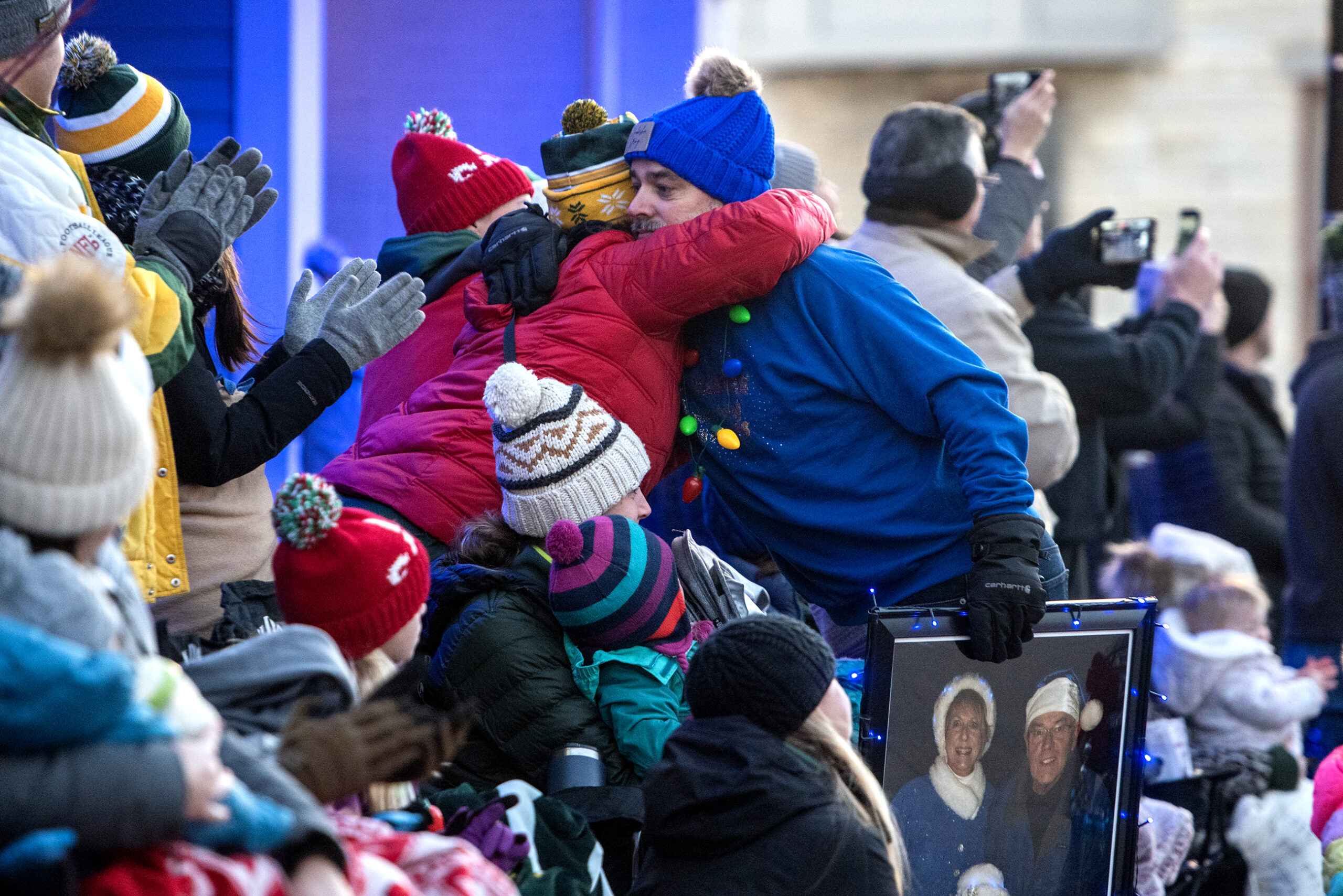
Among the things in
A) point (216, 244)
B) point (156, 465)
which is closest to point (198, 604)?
point (156, 465)

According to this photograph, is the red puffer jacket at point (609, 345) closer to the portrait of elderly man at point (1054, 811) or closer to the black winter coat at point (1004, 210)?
the portrait of elderly man at point (1054, 811)

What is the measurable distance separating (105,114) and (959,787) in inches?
73.5

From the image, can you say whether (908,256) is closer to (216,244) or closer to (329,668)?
(216,244)

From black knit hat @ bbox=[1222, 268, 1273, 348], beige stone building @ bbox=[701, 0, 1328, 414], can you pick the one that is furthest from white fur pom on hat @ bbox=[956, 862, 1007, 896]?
beige stone building @ bbox=[701, 0, 1328, 414]

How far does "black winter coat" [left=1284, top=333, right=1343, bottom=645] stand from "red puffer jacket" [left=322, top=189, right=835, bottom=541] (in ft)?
8.31

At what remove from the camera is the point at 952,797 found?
2494 mm

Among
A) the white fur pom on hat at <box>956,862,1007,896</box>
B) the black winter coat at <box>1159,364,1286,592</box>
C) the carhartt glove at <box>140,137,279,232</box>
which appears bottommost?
the black winter coat at <box>1159,364,1286,592</box>

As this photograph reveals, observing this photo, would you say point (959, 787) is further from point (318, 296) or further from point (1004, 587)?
point (318, 296)

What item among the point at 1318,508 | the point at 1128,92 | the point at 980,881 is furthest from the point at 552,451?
the point at 1128,92

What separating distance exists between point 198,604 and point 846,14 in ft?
32.1

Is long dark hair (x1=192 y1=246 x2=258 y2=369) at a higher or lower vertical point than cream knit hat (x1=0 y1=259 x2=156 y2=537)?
lower

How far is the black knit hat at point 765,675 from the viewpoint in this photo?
2.11 m

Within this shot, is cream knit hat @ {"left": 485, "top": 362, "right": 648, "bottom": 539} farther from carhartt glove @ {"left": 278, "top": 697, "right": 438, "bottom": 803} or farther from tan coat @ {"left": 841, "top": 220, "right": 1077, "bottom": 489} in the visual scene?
tan coat @ {"left": 841, "top": 220, "right": 1077, "bottom": 489}

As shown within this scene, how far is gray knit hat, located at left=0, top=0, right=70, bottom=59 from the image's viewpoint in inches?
→ 86.7
